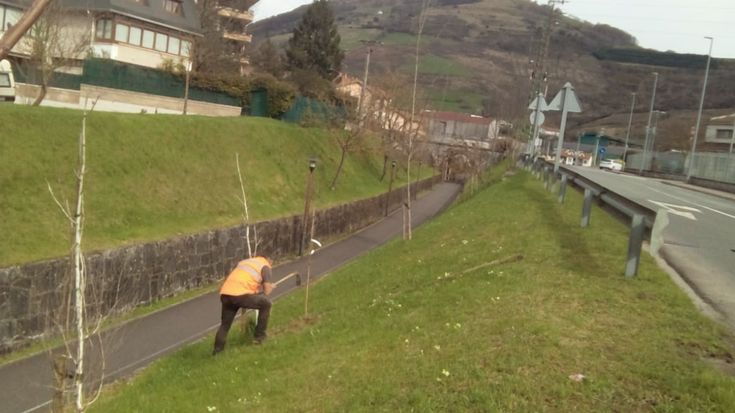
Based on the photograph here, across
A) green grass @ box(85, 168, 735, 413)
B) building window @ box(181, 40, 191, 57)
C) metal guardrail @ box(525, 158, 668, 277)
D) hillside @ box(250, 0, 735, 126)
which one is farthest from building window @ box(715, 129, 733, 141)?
green grass @ box(85, 168, 735, 413)

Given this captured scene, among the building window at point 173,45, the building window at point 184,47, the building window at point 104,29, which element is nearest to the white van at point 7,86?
the building window at point 104,29

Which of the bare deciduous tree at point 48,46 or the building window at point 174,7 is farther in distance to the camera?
the building window at point 174,7

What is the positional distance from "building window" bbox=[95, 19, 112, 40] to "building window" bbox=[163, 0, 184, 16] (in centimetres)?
651

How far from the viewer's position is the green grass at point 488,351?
5.48 meters

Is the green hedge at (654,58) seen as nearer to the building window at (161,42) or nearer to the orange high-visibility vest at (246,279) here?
the building window at (161,42)

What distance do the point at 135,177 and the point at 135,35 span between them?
85.7 feet

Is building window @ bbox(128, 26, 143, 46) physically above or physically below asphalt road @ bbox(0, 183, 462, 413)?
above

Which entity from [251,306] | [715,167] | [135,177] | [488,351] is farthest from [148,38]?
[488,351]

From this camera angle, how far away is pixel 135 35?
4475cm

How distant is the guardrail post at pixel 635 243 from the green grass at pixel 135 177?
9.06m

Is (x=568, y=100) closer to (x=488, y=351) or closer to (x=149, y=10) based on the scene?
(x=488, y=351)

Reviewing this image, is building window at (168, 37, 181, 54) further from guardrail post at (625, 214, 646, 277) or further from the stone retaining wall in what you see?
guardrail post at (625, 214, 646, 277)

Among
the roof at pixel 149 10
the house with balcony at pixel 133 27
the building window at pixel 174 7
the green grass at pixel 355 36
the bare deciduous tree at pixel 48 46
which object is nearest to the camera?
the bare deciduous tree at pixel 48 46

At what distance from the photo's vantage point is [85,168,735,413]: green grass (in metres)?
5.48
